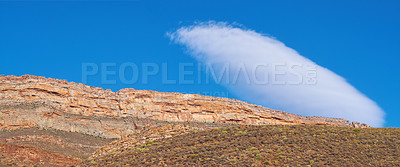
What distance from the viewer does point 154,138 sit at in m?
33.8

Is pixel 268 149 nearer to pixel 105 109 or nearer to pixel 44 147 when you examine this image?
pixel 44 147

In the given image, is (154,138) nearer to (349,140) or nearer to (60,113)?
(349,140)

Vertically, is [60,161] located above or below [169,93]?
below

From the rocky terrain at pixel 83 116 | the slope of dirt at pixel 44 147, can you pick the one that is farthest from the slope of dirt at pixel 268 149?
the slope of dirt at pixel 44 147

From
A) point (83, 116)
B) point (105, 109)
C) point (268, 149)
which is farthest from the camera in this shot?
point (105, 109)

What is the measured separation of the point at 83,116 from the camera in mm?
109188

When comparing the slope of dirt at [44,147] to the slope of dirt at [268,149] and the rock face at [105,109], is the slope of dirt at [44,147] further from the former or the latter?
the slope of dirt at [268,149]

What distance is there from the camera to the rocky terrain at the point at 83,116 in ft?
252

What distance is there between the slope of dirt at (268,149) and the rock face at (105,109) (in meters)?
72.2

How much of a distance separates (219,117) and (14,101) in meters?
55.8

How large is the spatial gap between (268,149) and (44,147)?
5694cm

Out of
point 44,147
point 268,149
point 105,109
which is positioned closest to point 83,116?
point 105,109

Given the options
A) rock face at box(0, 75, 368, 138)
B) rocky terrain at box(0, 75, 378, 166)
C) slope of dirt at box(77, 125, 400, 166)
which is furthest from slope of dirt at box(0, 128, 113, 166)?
slope of dirt at box(77, 125, 400, 166)

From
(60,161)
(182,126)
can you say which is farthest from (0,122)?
(182,126)
